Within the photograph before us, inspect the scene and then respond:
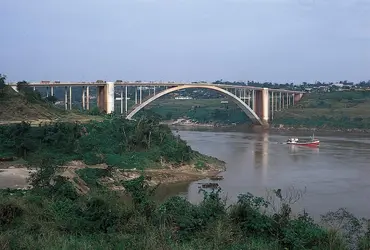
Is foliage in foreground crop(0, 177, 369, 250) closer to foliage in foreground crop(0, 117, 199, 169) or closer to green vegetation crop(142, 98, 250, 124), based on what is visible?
foliage in foreground crop(0, 117, 199, 169)

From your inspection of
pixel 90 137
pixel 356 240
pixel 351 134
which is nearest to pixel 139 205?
pixel 356 240

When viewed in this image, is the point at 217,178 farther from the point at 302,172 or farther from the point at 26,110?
the point at 26,110

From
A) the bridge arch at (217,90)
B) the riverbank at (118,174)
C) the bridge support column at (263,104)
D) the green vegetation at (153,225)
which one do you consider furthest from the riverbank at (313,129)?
the green vegetation at (153,225)

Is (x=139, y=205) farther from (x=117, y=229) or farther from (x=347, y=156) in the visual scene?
(x=347, y=156)

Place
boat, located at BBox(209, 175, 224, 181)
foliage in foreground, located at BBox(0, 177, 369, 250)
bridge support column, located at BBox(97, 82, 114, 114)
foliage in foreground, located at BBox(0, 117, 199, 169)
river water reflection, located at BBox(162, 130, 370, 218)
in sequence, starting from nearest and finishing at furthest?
1. foliage in foreground, located at BBox(0, 177, 369, 250)
2. river water reflection, located at BBox(162, 130, 370, 218)
3. foliage in foreground, located at BBox(0, 117, 199, 169)
4. boat, located at BBox(209, 175, 224, 181)
5. bridge support column, located at BBox(97, 82, 114, 114)

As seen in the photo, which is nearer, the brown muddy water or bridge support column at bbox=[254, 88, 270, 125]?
the brown muddy water

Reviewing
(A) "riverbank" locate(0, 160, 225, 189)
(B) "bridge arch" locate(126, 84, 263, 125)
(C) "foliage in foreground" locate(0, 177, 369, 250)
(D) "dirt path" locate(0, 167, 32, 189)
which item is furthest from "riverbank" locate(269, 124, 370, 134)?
(C) "foliage in foreground" locate(0, 177, 369, 250)

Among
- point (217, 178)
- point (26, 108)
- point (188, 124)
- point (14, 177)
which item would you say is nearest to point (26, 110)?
point (26, 108)
